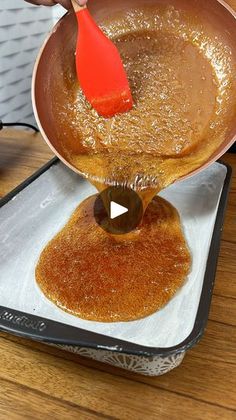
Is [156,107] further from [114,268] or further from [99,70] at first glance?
[114,268]

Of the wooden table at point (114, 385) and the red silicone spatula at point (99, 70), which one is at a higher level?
the red silicone spatula at point (99, 70)

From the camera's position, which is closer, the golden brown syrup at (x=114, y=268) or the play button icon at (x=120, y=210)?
the golden brown syrup at (x=114, y=268)

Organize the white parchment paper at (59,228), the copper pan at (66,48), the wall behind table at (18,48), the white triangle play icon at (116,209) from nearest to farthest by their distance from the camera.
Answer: the white parchment paper at (59,228), the copper pan at (66,48), the white triangle play icon at (116,209), the wall behind table at (18,48)

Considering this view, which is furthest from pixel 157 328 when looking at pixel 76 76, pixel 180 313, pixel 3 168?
pixel 3 168

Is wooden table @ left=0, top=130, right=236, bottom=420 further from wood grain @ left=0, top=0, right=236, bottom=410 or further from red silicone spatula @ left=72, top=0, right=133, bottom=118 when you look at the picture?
red silicone spatula @ left=72, top=0, right=133, bottom=118

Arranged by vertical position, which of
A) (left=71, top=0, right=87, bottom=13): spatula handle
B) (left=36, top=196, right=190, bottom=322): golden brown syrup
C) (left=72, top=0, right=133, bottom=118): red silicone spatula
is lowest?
(left=36, top=196, right=190, bottom=322): golden brown syrup

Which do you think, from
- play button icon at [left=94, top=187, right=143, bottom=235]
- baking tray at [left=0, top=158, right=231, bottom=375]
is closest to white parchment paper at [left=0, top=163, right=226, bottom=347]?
baking tray at [left=0, top=158, right=231, bottom=375]

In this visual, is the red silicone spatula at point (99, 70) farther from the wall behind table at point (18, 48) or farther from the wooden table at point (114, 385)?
the wall behind table at point (18, 48)

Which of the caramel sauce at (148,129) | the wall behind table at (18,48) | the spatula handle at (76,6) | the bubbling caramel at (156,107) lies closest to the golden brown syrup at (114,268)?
the caramel sauce at (148,129)
